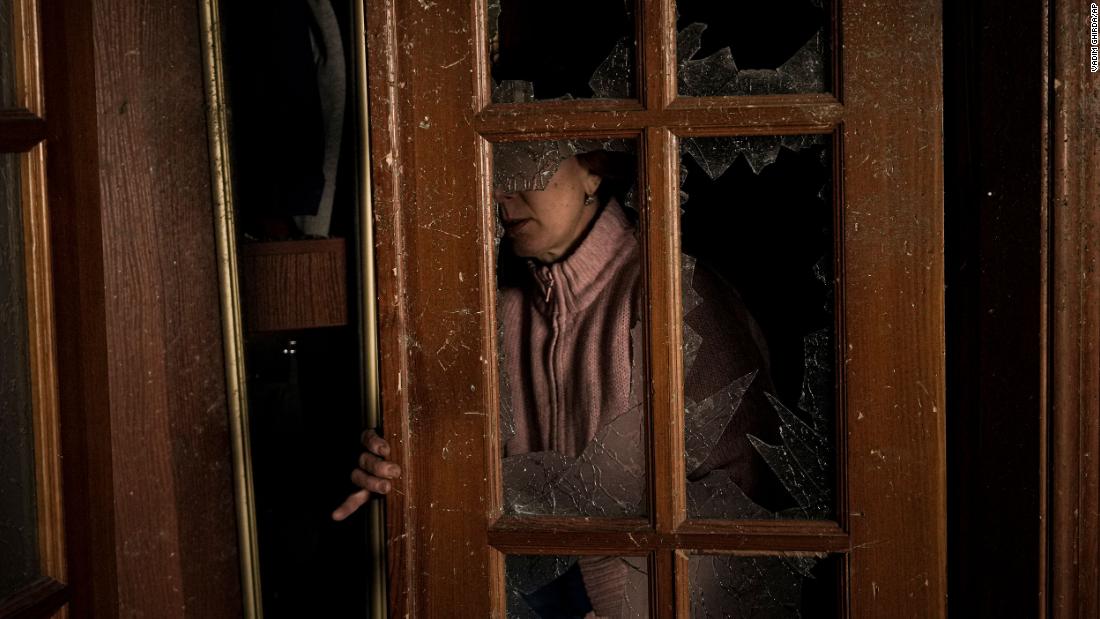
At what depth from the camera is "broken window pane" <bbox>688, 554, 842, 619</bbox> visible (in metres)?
1.04

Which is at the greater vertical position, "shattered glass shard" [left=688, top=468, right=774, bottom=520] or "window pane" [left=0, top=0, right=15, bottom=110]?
"window pane" [left=0, top=0, right=15, bottom=110]

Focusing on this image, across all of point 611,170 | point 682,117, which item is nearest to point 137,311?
point 611,170

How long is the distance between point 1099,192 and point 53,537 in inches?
50.2

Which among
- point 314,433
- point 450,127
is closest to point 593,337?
point 450,127

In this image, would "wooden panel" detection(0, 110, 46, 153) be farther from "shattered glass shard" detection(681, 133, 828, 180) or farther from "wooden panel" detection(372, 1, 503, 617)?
"shattered glass shard" detection(681, 133, 828, 180)

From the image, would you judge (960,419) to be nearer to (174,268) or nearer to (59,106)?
(174,268)

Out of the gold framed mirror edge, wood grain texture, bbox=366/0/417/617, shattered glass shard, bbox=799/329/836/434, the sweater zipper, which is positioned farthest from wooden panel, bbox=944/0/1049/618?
the gold framed mirror edge

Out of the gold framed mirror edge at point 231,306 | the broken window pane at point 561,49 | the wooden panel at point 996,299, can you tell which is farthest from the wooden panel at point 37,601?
the wooden panel at point 996,299

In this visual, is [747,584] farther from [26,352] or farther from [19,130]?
[19,130]

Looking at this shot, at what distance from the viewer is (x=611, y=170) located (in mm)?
1052

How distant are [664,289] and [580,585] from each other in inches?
16.0

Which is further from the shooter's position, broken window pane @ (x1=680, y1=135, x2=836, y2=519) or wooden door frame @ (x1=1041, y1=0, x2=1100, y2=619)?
broken window pane @ (x1=680, y1=135, x2=836, y2=519)

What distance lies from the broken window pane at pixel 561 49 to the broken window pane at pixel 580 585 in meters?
0.59

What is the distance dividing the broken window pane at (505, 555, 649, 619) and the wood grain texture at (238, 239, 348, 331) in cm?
61
